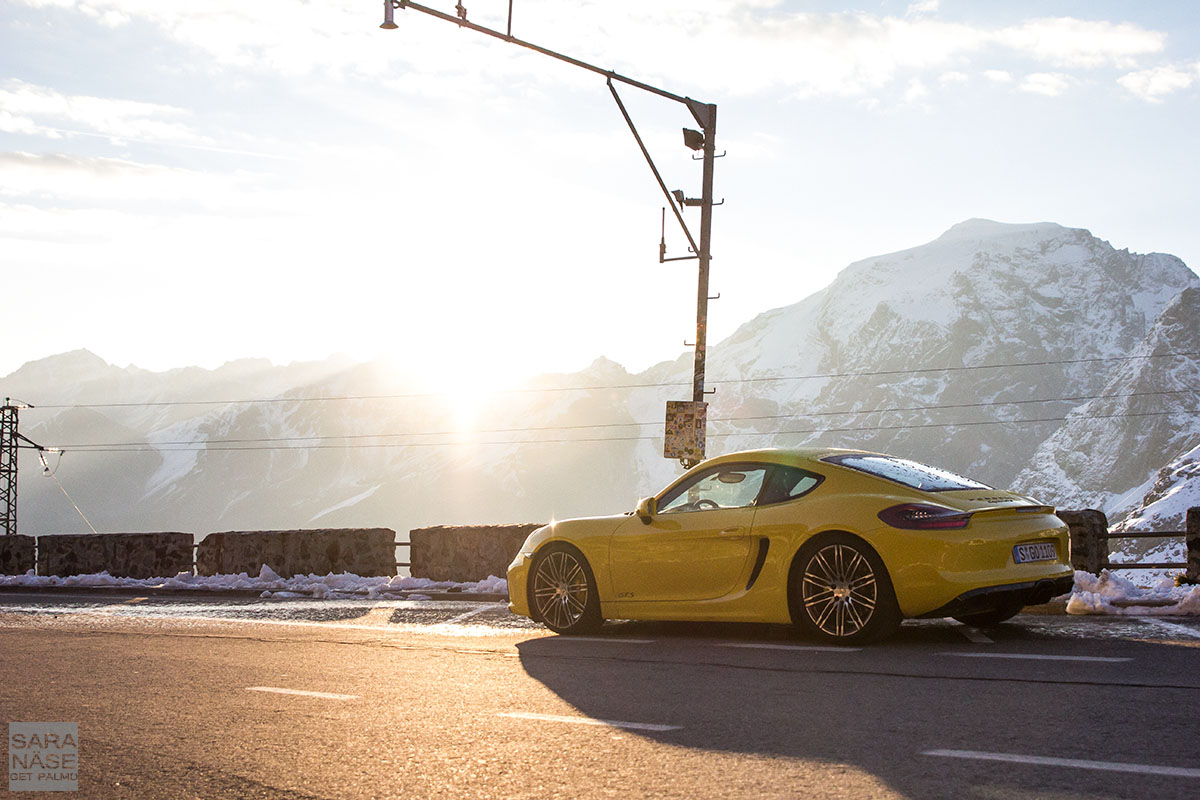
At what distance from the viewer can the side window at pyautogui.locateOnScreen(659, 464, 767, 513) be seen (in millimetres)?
9219

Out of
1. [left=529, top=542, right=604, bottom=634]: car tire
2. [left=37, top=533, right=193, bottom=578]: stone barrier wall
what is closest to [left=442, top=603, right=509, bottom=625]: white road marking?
[left=529, top=542, right=604, bottom=634]: car tire

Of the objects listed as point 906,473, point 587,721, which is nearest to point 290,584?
point 906,473

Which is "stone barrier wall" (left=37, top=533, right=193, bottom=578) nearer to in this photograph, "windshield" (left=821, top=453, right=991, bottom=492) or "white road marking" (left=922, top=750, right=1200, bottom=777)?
"windshield" (left=821, top=453, right=991, bottom=492)

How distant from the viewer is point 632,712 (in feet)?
20.7

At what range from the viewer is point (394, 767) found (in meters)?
5.12

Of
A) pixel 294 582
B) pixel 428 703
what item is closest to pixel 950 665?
pixel 428 703

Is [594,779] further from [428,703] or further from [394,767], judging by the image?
[428,703]

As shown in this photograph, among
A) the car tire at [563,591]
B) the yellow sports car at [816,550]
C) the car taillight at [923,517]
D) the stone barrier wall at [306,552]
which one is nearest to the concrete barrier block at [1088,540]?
the yellow sports car at [816,550]

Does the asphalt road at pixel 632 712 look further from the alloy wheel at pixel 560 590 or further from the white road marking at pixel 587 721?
the alloy wheel at pixel 560 590

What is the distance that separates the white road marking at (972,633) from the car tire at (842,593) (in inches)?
30.4

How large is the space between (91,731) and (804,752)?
11.5 feet

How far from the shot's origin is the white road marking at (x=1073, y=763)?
4.63 m

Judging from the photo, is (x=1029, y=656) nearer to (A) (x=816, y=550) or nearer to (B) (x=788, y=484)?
(A) (x=816, y=550)

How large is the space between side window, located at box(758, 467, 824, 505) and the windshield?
0.25m
